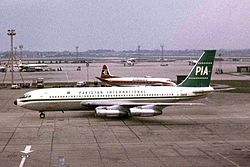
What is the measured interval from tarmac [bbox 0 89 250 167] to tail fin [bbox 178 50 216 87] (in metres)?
3.39

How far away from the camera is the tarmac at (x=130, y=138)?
87.1 feet

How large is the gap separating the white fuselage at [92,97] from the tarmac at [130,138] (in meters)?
1.40

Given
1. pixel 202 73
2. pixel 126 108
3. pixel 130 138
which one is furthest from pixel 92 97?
pixel 130 138

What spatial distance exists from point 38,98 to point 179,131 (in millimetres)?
15609

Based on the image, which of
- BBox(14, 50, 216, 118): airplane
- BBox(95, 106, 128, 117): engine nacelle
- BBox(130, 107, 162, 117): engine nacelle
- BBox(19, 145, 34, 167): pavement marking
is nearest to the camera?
BBox(19, 145, 34, 167): pavement marking

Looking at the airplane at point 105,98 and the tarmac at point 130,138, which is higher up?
the airplane at point 105,98

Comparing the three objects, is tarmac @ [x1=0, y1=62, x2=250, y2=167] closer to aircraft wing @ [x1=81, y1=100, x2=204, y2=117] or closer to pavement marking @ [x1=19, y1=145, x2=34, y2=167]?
pavement marking @ [x1=19, y1=145, x2=34, y2=167]

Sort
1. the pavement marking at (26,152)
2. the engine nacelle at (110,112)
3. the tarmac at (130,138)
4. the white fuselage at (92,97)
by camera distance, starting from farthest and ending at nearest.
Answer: the white fuselage at (92,97)
the engine nacelle at (110,112)
the tarmac at (130,138)
the pavement marking at (26,152)

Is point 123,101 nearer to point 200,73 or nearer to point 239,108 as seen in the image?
point 200,73

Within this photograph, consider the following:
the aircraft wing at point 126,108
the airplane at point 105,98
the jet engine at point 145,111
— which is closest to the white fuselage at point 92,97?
the airplane at point 105,98

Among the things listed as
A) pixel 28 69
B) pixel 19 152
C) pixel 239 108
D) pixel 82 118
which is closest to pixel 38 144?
pixel 19 152

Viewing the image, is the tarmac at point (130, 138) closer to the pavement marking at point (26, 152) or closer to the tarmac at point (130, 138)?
the tarmac at point (130, 138)

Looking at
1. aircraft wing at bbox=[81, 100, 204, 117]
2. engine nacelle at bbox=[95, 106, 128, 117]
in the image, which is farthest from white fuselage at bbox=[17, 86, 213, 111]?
engine nacelle at bbox=[95, 106, 128, 117]

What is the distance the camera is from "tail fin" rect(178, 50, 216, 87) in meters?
48.2
